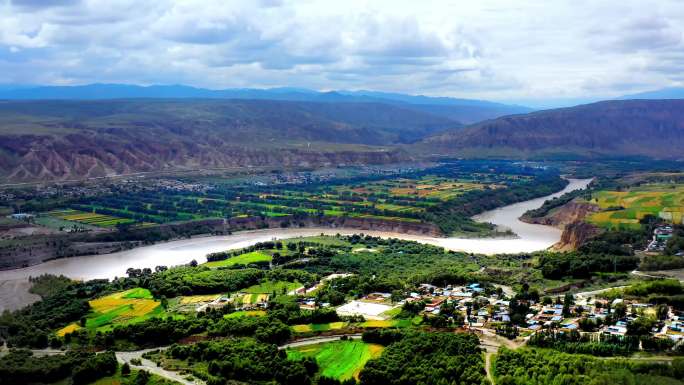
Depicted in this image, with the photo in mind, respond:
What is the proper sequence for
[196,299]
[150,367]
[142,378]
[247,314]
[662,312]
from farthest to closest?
[196,299]
[247,314]
[662,312]
[150,367]
[142,378]

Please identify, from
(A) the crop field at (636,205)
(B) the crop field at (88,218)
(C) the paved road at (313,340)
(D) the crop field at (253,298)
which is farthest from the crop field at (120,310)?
(A) the crop field at (636,205)

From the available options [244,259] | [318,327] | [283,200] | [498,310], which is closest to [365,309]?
[318,327]

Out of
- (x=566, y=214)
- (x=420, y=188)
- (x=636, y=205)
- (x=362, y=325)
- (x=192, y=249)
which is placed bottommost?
(x=192, y=249)

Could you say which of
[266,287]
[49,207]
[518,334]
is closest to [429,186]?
[49,207]

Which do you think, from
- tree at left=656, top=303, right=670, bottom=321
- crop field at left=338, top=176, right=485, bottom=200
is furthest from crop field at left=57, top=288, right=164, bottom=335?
crop field at left=338, top=176, right=485, bottom=200

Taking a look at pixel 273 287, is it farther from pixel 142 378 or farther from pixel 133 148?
pixel 133 148

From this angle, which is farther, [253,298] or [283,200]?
[283,200]

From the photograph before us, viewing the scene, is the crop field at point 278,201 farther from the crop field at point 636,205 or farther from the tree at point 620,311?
the tree at point 620,311

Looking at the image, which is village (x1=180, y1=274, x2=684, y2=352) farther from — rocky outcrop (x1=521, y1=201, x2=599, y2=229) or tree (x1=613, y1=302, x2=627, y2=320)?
rocky outcrop (x1=521, y1=201, x2=599, y2=229)
